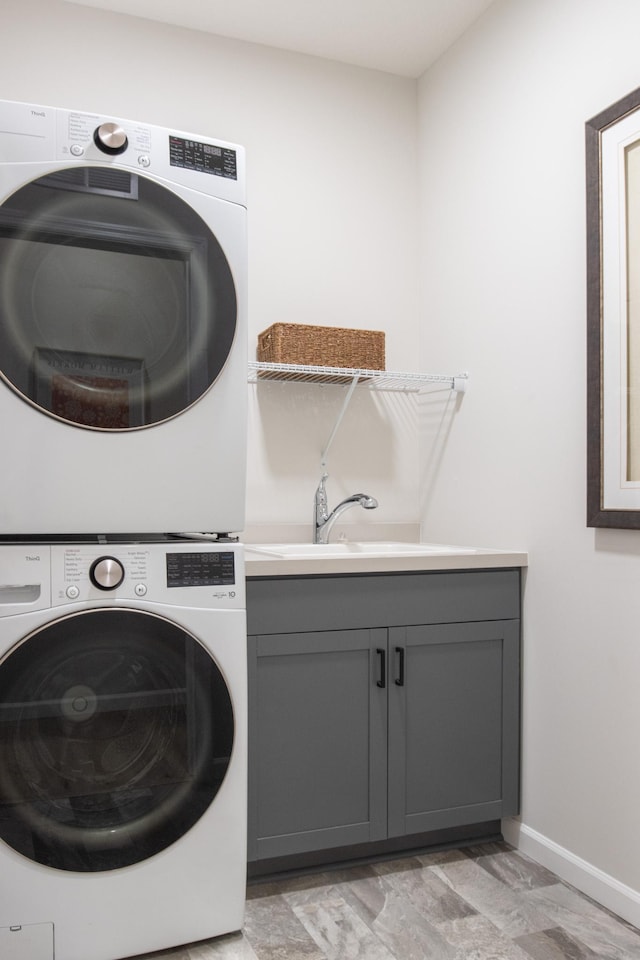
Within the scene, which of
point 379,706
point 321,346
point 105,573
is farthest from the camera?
point 321,346

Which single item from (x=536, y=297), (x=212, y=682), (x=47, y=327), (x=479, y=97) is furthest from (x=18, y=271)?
(x=479, y=97)

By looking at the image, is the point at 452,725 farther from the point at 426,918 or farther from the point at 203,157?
the point at 203,157

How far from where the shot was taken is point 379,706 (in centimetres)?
219

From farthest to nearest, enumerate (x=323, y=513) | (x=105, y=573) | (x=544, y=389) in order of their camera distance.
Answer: (x=323, y=513) < (x=544, y=389) < (x=105, y=573)

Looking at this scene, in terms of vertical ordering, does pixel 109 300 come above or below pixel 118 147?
below

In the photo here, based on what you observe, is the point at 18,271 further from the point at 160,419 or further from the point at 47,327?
the point at 160,419

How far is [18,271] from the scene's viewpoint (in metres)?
1.65

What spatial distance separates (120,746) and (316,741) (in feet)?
1.99

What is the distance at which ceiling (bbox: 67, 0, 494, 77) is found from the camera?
2.58 m

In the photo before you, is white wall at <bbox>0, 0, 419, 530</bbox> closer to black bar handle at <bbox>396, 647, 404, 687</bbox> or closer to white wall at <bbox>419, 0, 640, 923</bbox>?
white wall at <bbox>419, 0, 640, 923</bbox>

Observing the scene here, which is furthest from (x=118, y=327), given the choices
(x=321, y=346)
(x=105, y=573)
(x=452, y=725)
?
(x=452, y=725)

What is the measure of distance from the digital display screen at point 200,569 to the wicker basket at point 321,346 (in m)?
0.96

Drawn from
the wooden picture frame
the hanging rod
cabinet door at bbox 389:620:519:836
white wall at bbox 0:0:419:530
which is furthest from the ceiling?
cabinet door at bbox 389:620:519:836

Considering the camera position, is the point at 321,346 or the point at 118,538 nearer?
the point at 118,538
